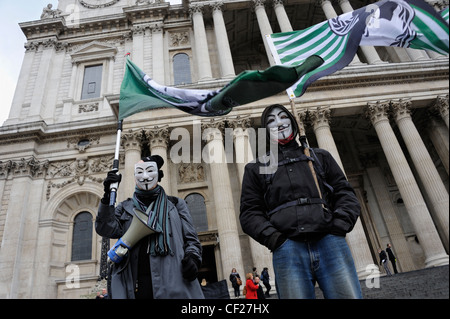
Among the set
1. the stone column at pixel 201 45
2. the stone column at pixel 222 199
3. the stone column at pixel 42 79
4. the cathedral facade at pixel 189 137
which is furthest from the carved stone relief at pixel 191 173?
the stone column at pixel 42 79

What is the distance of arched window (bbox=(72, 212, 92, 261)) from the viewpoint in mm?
17094

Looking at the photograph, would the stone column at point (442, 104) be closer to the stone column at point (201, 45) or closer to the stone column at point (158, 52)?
the stone column at point (201, 45)

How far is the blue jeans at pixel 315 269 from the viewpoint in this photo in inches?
116

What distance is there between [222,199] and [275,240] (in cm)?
1165

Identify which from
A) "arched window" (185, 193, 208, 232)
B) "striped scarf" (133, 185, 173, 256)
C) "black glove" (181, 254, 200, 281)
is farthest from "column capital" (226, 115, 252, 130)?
"black glove" (181, 254, 200, 281)

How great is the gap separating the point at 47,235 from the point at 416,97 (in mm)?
19677

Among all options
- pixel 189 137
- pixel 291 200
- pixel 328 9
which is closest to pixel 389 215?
pixel 189 137

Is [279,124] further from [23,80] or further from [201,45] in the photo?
[23,80]

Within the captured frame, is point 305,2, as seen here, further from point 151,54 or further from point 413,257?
point 413,257

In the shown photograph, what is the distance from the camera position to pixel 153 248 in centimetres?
359

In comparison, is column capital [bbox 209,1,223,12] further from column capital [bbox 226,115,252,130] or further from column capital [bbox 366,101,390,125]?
column capital [bbox 366,101,390,125]

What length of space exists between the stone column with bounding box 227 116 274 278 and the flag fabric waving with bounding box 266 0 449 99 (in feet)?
28.9

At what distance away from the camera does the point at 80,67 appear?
2216 centimetres

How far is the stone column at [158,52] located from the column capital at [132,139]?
4.25 m
